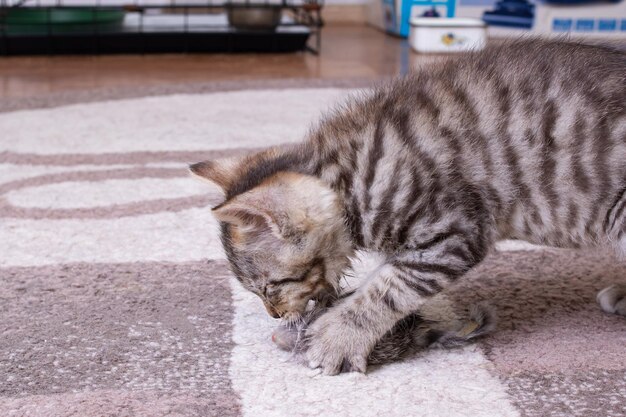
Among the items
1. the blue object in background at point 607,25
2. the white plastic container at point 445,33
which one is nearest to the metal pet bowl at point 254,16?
the white plastic container at point 445,33

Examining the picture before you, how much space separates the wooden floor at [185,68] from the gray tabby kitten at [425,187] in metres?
1.46

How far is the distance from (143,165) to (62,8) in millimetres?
1858

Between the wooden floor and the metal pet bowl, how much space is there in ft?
0.43

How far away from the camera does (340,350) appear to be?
122 centimetres

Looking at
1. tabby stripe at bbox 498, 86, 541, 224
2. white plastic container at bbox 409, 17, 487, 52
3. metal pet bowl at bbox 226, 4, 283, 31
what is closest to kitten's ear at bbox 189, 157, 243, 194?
tabby stripe at bbox 498, 86, 541, 224

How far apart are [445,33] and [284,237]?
1.57 meters

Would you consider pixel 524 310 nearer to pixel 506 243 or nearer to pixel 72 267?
pixel 506 243

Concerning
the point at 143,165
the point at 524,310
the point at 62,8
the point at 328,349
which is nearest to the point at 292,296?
the point at 328,349

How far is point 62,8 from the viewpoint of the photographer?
3.68m

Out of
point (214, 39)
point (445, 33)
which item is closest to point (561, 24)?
point (445, 33)

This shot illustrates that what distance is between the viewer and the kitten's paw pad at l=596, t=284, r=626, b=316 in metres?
1.40

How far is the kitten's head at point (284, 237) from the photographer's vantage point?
3.85 feet

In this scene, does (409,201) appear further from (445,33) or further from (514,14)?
(514,14)

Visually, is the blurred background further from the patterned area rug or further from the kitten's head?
the kitten's head
